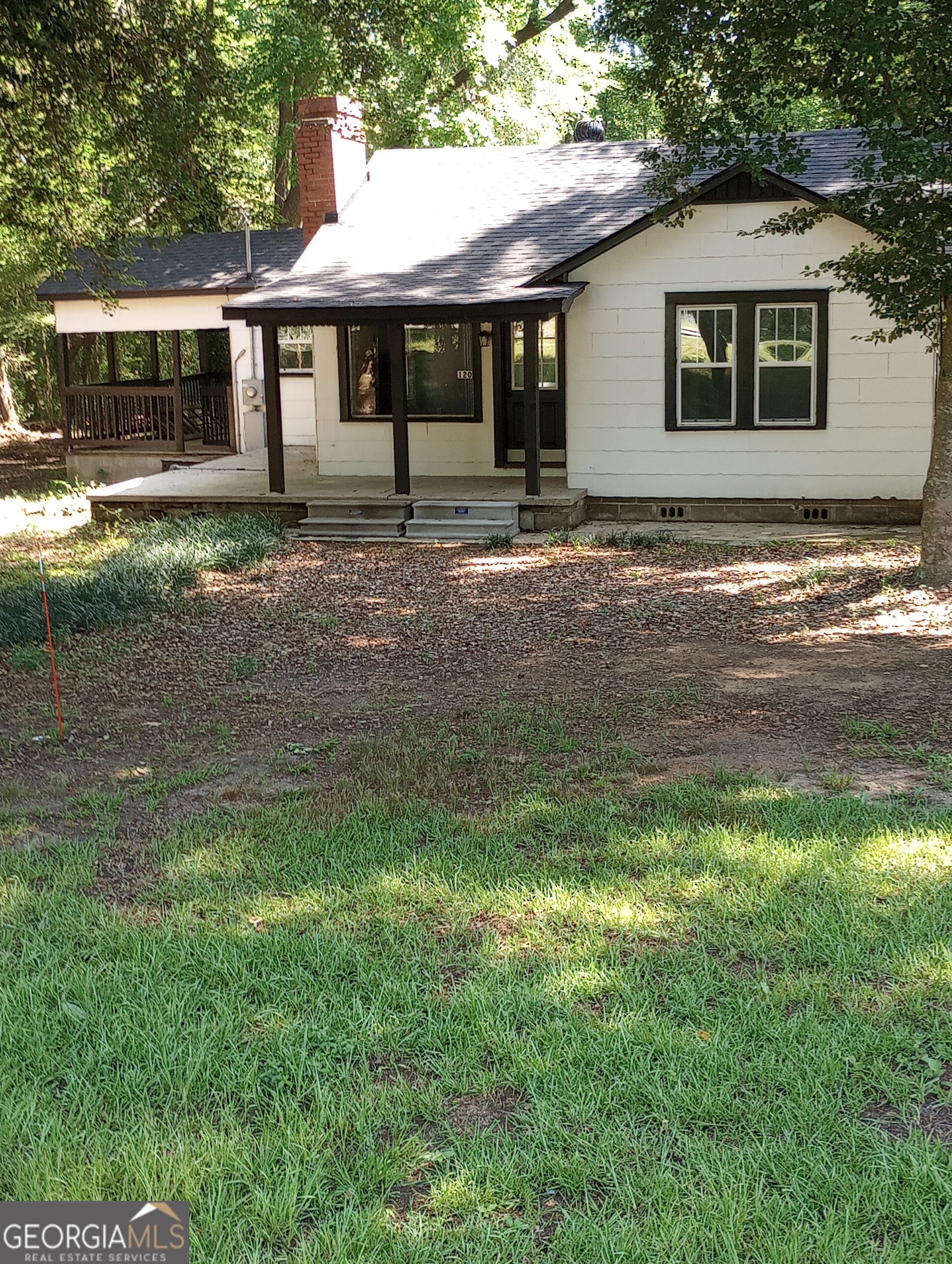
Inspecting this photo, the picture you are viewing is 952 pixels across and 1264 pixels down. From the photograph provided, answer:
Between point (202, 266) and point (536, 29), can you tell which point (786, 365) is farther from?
point (536, 29)

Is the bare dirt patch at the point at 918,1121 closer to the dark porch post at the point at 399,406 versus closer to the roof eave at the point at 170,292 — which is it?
the dark porch post at the point at 399,406

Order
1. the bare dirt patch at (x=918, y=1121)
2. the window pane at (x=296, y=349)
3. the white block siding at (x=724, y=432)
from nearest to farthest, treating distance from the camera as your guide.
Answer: the bare dirt patch at (x=918, y=1121)
the white block siding at (x=724, y=432)
the window pane at (x=296, y=349)

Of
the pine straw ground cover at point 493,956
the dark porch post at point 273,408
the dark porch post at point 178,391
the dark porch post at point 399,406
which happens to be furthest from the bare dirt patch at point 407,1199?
the dark porch post at point 178,391

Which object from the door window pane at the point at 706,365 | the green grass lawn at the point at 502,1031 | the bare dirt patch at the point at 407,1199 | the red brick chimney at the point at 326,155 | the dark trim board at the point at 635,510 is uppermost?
the red brick chimney at the point at 326,155

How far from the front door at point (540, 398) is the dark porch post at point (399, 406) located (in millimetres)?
1858

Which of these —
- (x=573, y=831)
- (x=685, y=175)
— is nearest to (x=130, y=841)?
(x=573, y=831)

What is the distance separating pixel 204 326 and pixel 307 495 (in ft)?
23.2

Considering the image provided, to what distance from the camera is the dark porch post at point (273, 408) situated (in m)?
15.2

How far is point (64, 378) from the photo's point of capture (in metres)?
22.3

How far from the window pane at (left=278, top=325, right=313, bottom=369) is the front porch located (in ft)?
16.2

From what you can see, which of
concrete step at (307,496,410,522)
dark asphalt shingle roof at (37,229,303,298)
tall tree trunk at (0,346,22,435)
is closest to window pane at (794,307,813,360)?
concrete step at (307,496,410,522)

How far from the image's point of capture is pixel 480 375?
16734 mm

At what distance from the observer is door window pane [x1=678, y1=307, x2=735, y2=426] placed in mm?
14883

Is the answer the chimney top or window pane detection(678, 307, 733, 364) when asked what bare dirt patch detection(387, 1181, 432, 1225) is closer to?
window pane detection(678, 307, 733, 364)
